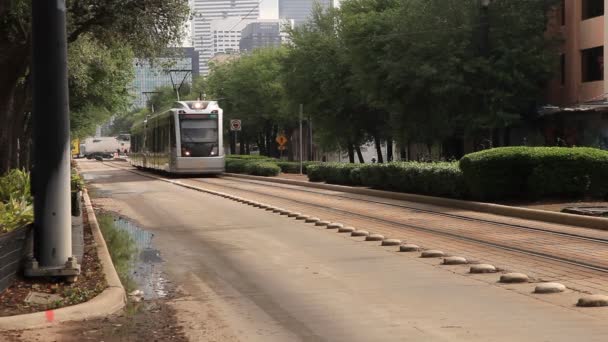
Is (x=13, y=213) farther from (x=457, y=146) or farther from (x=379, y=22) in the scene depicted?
(x=457, y=146)

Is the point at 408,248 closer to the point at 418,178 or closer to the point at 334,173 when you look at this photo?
the point at 418,178

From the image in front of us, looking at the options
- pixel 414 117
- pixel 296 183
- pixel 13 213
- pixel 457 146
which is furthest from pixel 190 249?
pixel 457 146

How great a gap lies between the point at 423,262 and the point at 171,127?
30128 mm

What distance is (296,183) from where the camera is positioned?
3375 centimetres

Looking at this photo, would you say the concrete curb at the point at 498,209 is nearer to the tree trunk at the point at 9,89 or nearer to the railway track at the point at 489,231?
the railway track at the point at 489,231

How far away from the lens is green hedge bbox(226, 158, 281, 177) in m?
41.7

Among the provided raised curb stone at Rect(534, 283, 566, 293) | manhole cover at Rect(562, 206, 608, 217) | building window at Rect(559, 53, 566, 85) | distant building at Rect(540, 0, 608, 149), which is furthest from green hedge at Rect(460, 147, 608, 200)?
building window at Rect(559, 53, 566, 85)

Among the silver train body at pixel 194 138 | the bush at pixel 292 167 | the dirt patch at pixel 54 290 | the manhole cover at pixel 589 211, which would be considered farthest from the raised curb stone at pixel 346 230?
the bush at pixel 292 167

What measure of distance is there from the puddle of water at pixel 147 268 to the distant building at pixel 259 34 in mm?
113235

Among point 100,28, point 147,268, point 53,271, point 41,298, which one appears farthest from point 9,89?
point 41,298

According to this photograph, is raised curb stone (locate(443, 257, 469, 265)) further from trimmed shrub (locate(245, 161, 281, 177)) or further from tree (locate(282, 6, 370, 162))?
tree (locate(282, 6, 370, 162))

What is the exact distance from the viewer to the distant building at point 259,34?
130 meters

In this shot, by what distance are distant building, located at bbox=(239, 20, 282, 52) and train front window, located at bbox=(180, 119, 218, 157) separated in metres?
87.8

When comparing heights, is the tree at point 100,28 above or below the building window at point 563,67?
below
